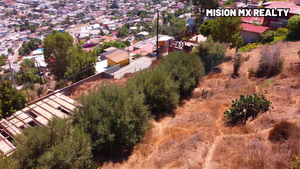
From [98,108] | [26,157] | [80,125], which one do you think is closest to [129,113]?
[98,108]

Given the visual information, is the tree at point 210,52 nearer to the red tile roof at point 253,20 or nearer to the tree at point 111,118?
the tree at point 111,118

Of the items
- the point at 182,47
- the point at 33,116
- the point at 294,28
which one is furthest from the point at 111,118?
the point at 294,28

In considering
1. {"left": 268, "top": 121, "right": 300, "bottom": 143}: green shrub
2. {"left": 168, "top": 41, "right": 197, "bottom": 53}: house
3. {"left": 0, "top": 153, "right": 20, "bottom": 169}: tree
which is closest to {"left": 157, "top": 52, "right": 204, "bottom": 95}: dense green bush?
{"left": 168, "top": 41, "right": 197, "bottom": 53}: house

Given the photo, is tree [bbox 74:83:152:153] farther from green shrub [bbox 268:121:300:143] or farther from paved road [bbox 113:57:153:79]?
paved road [bbox 113:57:153:79]

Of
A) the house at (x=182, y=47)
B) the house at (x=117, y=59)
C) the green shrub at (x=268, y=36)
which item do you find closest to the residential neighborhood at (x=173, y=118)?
the green shrub at (x=268, y=36)

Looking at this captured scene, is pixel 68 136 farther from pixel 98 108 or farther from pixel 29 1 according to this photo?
pixel 29 1

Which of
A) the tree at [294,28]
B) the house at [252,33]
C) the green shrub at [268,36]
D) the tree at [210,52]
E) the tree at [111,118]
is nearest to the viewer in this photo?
the tree at [111,118]
